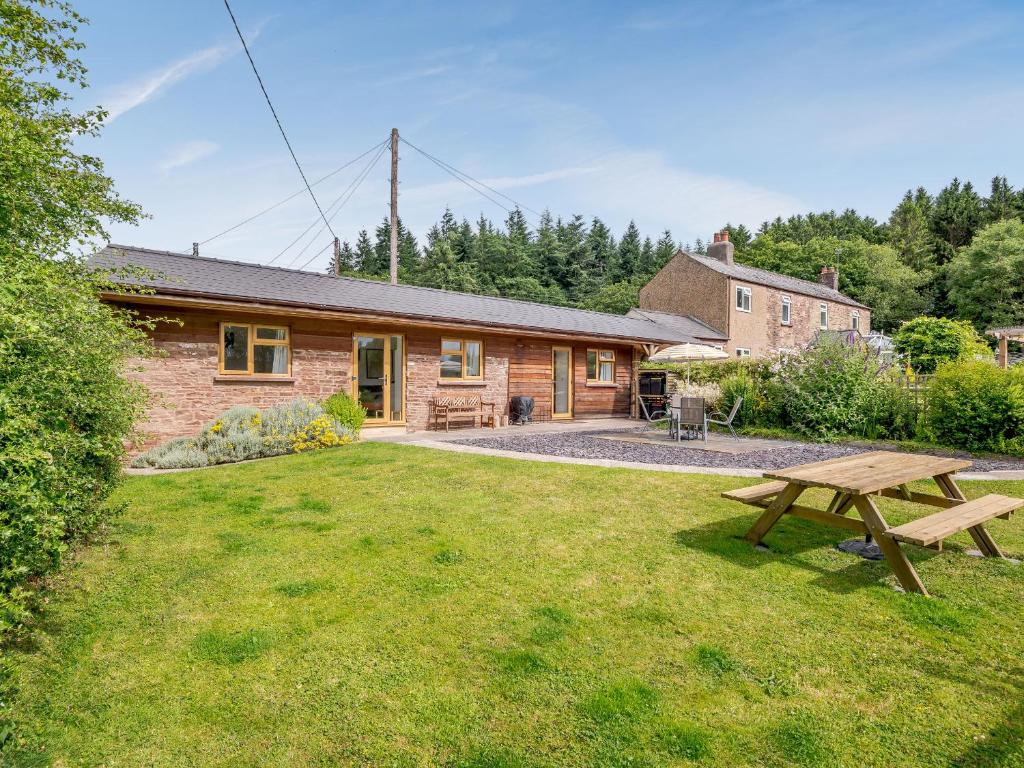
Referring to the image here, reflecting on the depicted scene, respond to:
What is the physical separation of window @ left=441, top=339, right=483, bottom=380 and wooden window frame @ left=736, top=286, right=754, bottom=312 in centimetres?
1808

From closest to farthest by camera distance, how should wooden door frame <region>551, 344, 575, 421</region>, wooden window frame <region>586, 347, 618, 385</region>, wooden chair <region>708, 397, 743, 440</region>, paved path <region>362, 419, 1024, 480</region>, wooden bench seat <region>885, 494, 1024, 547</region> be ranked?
wooden bench seat <region>885, 494, 1024, 547</region> → paved path <region>362, 419, 1024, 480</region> → wooden chair <region>708, 397, 743, 440</region> → wooden door frame <region>551, 344, 575, 421</region> → wooden window frame <region>586, 347, 618, 385</region>

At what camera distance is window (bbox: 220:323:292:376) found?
35.6 ft

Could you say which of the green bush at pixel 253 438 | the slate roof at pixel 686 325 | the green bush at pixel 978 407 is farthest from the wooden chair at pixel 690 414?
the slate roof at pixel 686 325

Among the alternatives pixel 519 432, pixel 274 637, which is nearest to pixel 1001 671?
pixel 274 637

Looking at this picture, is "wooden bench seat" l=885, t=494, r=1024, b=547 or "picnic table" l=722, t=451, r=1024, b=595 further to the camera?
"picnic table" l=722, t=451, r=1024, b=595

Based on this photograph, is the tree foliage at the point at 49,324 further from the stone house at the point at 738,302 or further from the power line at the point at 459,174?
the stone house at the point at 738,302

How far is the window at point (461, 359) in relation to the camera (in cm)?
1409

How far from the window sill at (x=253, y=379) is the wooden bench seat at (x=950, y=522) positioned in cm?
1087

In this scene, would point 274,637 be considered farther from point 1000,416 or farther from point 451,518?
point 1000,416

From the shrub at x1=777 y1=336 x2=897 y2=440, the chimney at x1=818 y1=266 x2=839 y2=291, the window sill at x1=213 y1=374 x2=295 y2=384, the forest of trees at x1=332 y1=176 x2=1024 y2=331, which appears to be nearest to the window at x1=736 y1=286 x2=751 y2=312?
the chimney at x1=818 y1=266 x2=839 y2=291

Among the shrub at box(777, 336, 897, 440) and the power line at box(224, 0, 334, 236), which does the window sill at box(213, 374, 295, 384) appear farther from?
the shrub at box(777, 336, 897, 440)

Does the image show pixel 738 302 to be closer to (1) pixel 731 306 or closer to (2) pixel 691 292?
(1) pixel 731 306

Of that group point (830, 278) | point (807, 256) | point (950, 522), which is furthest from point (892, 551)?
point (807, 256)

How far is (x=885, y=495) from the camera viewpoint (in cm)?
527
